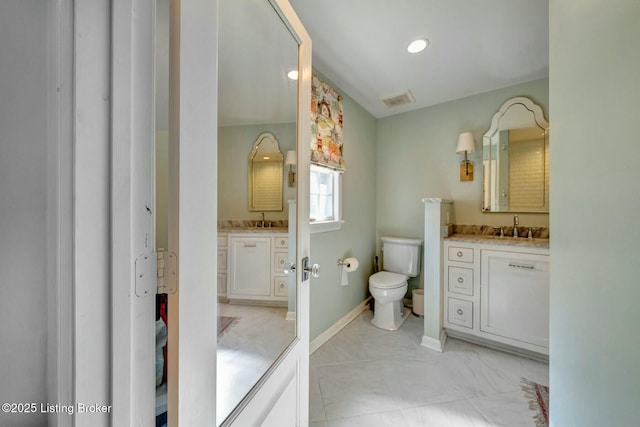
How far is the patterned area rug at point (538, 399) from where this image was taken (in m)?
1.32

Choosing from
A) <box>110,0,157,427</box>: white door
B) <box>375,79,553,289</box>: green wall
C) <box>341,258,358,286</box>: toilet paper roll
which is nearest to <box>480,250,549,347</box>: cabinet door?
<box>375,79,553,289</box>: green wall

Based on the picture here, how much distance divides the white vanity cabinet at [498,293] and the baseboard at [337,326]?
2.82ft

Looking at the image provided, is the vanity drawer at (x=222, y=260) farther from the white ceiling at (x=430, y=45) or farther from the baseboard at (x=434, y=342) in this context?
the baseboard at (x=434, y=342)

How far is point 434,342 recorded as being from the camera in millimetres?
2031

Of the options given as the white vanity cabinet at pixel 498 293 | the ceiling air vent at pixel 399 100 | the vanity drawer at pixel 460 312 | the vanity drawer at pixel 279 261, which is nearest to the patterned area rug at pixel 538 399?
the white vanity cabinet at pixel 498 293

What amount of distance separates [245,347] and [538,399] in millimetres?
1869

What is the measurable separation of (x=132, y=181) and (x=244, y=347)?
611 mm

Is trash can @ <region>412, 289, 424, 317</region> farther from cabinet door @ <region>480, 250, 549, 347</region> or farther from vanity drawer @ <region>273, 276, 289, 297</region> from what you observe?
vanity drawer @ <region>273, 276, 289, 297</region>

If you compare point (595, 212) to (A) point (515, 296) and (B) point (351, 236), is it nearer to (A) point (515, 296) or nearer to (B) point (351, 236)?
(A) point (515, 296)

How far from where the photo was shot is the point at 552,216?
941 mm

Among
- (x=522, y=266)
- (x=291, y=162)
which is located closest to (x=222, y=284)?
(x=291, y=162)

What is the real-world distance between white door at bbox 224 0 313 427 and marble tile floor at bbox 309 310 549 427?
61 centimetres

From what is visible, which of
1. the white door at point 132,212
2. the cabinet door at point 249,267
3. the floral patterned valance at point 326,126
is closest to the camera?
the white door at point 132,212

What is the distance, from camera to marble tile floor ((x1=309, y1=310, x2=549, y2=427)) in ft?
4.41
